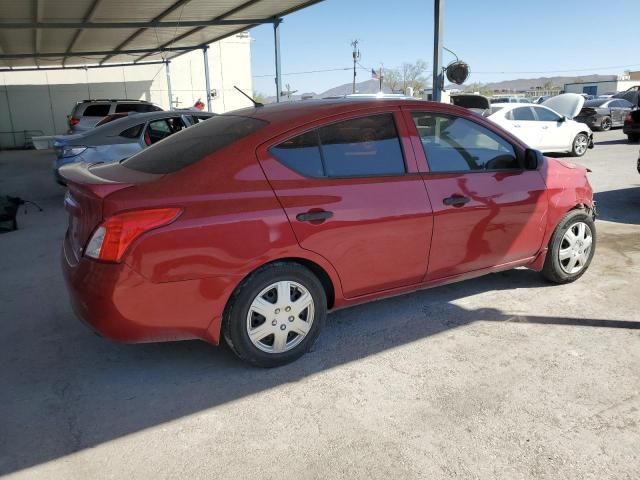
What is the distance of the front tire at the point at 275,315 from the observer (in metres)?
3.16

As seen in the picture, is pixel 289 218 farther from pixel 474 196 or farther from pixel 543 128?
pixel 543 128

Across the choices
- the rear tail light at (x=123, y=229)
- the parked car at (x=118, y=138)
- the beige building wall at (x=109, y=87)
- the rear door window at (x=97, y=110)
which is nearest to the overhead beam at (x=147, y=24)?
the rear door window at (x=97, y=110)

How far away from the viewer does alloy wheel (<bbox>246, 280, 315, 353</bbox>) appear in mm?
3225

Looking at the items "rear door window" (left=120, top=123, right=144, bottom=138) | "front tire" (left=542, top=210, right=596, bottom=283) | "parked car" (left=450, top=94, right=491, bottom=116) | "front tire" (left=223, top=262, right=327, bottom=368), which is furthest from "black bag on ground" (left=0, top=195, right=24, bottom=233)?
"parked car" (left=450, top=94, right=491, bottom=116)

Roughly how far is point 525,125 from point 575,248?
9539mm

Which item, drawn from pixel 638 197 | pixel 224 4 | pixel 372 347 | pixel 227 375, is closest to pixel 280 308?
pixel 227 375

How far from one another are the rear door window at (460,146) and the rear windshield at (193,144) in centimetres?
122

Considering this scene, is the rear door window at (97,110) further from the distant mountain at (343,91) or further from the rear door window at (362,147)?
the rear door window at (362,147)

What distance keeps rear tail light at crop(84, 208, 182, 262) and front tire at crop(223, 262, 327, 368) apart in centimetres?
63

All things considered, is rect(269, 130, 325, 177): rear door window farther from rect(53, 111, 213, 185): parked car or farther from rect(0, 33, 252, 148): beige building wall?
rect(0, 33, 252, 148): beige building wall

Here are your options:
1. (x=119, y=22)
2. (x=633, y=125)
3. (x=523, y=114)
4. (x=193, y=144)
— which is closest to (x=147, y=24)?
(x=119, y=22)

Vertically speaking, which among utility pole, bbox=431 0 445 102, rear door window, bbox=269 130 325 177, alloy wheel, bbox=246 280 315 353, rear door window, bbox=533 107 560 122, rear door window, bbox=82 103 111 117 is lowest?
alloy wheel, bbox=246 280 315 353

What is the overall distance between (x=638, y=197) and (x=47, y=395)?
883 centimetres

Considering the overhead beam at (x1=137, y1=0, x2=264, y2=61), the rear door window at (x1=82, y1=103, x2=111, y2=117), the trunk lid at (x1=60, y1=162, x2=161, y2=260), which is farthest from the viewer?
the rear door window at (x1=82, y1=103, x2=111, y2=117)
